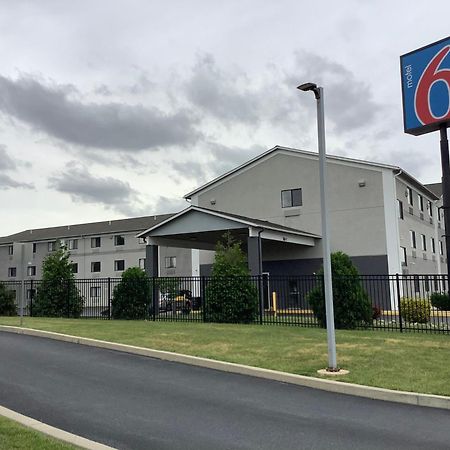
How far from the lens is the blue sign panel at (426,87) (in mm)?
14289

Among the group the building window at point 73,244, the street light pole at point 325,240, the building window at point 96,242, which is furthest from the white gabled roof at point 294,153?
the building window at point 73,244

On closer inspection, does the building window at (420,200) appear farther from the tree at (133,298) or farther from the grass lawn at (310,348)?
the grass lawn at (310,348)

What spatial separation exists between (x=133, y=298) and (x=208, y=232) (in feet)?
20.1

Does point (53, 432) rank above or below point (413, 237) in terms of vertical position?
below

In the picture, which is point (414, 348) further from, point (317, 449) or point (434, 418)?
point (317, 449)

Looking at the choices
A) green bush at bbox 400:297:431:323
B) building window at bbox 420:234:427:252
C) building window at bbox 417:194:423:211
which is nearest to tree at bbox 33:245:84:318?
green bush at bbox 400:297:431:323

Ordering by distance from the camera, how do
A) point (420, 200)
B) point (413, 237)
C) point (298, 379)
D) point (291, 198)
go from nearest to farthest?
point (298, 379)
point (291, 198)
point (413, 237)
point (420, 200)

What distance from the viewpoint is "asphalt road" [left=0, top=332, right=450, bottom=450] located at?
5.95 meters

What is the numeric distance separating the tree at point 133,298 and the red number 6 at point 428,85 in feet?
41.6

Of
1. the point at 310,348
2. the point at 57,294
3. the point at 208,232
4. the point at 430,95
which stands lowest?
the point at 310,348

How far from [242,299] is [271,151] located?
1693 cm

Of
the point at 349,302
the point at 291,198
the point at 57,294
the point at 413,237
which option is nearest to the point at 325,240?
the point at 349,302

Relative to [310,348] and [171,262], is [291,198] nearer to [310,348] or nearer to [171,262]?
[310,348]

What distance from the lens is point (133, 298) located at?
21906 millimetres
